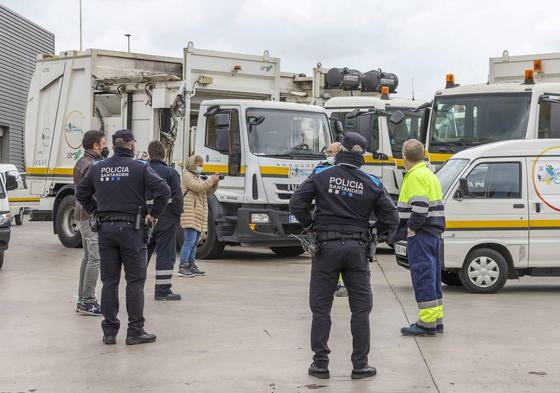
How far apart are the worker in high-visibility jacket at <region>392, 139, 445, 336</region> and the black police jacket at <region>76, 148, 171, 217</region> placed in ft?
7.43

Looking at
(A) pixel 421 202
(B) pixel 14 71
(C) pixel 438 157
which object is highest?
(B) pixel 14 71

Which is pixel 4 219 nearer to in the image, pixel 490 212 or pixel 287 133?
pixel 287 133

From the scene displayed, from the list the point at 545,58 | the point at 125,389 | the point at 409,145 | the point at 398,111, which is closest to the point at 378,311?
the point at 409,145

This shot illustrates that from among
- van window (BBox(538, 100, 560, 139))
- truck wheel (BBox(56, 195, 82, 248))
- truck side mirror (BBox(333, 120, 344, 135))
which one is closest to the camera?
van window (BBox(538, 100, 560, 139))

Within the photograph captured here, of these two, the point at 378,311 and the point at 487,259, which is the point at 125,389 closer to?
the point at 378,311

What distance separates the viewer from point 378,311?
1025 cm

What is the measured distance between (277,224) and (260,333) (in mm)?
6313

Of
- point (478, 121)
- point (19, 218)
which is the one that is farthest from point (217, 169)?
point (19, 218)

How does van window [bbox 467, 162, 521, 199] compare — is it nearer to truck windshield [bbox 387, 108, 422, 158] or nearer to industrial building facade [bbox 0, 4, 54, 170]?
truck windshield [bbox 387, 108, 422, 158]

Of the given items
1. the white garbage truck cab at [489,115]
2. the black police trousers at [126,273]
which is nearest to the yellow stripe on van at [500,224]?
the white garbage truck cab at [489,115]

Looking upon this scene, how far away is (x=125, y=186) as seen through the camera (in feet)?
26.8

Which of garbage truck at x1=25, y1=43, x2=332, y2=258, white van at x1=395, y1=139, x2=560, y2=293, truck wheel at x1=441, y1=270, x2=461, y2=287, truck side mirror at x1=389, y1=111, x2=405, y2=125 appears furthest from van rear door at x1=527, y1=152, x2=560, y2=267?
truck side mirror at x1=389, y1=111, x2=405, y2=125

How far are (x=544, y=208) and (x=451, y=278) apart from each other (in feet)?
5.28

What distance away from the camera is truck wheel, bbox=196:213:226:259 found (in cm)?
1558
